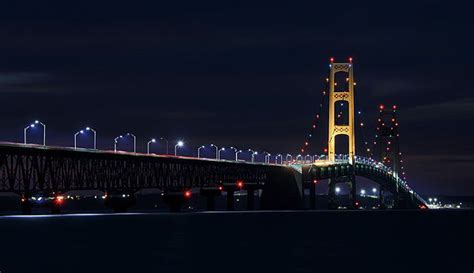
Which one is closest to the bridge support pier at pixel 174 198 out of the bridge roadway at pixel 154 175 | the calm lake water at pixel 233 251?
the bridge roadway at pixel 154 175

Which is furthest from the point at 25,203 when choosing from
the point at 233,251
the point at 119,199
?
the point at 233,251

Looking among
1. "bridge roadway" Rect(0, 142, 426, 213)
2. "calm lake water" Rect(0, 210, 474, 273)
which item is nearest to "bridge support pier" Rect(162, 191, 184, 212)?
"bridge roadway" Rect(0, 142, 426, 213)

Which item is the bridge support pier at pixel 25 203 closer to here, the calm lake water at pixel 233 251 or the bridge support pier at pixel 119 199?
the bridge support pier at pixel 119 199

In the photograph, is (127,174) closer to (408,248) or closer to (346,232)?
(346,232)

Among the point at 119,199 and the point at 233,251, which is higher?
the point at 119,199

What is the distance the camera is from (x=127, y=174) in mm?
163250

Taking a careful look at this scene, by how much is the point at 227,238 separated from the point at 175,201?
277ft

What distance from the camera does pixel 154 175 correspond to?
171000 millimetres

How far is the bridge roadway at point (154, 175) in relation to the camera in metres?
136

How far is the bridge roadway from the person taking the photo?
136 metres

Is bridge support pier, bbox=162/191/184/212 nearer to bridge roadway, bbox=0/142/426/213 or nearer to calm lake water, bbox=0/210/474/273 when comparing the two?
bridge roadway, bbox=0/142/426/213

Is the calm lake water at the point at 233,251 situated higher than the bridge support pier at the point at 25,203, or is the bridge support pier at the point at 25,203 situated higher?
the bridge support pier at the point at 25,203

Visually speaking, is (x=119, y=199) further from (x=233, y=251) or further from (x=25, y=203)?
(x=233, y=251)

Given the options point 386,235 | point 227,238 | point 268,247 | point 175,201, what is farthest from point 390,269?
point 175,201
